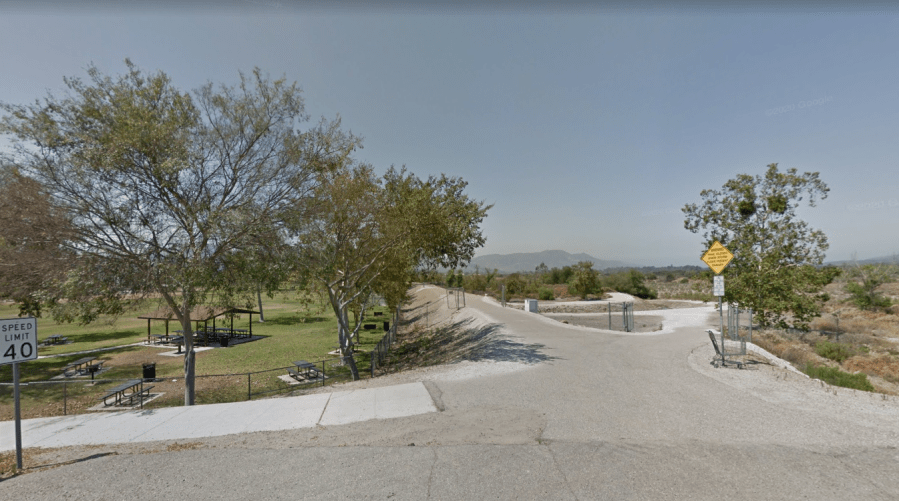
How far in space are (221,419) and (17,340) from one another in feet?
11.6

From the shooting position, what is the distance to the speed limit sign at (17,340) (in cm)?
586

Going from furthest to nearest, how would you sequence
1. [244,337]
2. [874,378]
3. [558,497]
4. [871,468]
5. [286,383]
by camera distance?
[244,337] < [286,383] < [874,378] < [871,468] < [558,497]

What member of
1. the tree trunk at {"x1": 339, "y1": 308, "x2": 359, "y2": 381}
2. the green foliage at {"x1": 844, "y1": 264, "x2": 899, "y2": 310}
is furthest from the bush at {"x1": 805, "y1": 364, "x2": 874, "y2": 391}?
the green foliage at {"x1": 844, "y1": 264, "x2": 899, "y2": 310}

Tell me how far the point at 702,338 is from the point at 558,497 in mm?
14950

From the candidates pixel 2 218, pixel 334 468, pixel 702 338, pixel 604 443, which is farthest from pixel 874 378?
pixel 2 218

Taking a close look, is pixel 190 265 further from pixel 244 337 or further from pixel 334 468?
pixel 244 337

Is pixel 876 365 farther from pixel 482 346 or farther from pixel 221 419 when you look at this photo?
pixel 221 419

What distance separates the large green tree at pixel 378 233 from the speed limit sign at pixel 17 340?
647cm

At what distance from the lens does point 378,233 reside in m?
15.8

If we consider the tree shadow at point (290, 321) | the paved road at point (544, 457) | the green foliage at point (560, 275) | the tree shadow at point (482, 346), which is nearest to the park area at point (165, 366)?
the tree shadow at point (290, 321)

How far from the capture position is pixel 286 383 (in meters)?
15.3

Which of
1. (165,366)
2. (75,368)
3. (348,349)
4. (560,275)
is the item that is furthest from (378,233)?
(560,275)

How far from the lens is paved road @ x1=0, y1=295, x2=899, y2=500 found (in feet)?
14.9

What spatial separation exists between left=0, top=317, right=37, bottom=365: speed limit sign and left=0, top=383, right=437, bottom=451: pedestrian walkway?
6.84 feet
